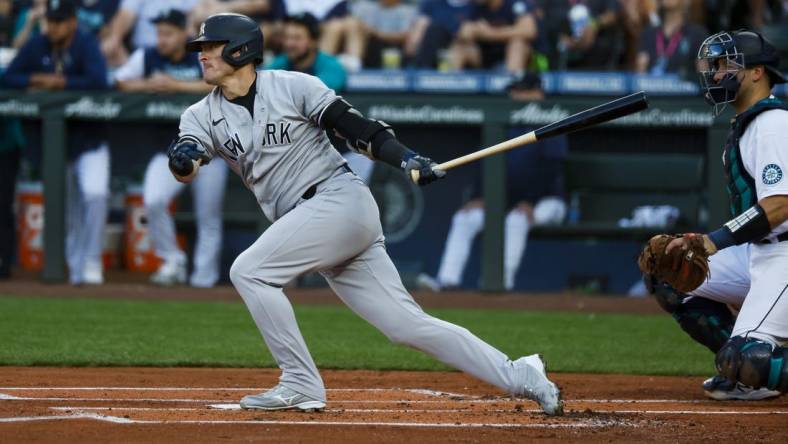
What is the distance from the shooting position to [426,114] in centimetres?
1158

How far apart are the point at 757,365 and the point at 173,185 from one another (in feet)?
23.4

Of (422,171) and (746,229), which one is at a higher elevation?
(422,171)

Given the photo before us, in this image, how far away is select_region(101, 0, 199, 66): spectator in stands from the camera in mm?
12891

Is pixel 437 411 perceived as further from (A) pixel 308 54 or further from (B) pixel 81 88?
(B) pixel 81 88

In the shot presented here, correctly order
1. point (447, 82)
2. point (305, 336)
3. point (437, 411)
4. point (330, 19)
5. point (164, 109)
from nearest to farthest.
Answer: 1. point (437, 411)
2. point (305, 336)
3. point (164, 109)
4. point (447, 82)
5. point (330, 19)

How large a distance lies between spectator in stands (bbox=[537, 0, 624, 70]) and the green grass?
10.2ft

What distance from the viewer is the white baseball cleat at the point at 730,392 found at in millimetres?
6426

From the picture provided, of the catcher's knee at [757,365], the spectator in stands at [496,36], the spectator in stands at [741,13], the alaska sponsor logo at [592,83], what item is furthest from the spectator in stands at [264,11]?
the catcher's knee at [757,365]

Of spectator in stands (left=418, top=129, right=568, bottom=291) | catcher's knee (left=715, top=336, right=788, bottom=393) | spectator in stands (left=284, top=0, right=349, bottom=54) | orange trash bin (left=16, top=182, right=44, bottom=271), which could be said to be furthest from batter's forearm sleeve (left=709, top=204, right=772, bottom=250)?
orange trash bin (left=16, top=182, right=44, bottom=271)

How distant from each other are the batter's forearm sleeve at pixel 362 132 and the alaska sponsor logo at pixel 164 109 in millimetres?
6373

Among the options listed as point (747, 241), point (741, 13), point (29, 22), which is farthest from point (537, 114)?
point (747, 241)

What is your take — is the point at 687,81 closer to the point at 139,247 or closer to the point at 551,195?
the point at 551,195

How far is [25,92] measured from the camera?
11.7m

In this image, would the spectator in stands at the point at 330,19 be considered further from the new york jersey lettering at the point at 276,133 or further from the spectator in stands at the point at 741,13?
the new york jersey lettering at the point at 276,133
